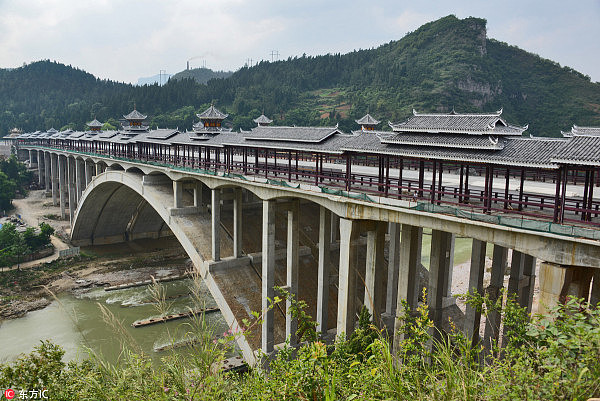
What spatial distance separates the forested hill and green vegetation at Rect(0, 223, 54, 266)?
6388 cm

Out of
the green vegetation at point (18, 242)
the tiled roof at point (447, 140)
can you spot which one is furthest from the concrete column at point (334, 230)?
the green vegetation at point (18, 242)

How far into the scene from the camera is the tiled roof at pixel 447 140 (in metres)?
16.8

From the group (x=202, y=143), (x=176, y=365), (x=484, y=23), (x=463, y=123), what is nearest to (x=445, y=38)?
(x=484, y=23)

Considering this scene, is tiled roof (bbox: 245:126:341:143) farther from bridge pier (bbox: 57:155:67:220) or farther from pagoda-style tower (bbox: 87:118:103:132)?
pagoda-style tower (bbox: 87:118:103:132)

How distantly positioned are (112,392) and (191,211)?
28.0 metres

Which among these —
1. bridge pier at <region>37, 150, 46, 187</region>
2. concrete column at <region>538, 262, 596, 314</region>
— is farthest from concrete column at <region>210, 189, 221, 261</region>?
bridge pier at <region>37, 150, 46, 187</region>

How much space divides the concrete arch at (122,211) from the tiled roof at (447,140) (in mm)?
18523

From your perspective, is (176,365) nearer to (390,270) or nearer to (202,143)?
(390,270)

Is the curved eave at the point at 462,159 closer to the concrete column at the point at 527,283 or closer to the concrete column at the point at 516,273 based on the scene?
the concrete column at the point at 516,273

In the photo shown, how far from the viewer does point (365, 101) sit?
121 metres

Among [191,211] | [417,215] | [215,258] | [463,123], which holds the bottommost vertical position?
[215,258]

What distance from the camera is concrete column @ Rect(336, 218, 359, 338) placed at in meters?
20.2

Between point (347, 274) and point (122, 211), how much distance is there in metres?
45.4

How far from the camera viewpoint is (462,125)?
18.2m
